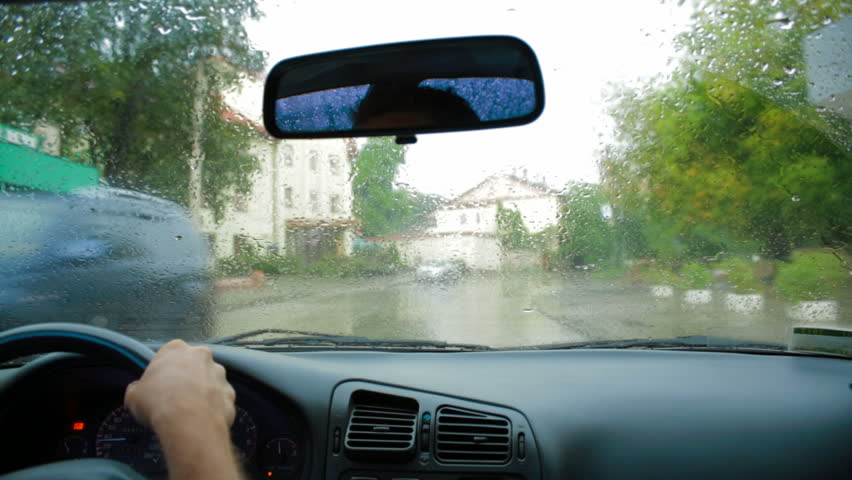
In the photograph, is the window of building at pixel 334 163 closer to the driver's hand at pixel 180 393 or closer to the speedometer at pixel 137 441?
the speedometer at pixel 137 441

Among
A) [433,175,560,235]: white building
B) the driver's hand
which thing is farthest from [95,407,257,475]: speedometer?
[433,175,560,235]: white building

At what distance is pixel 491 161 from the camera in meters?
3.86

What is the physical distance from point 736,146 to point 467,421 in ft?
8.41

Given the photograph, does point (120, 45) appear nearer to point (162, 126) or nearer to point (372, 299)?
point (162, 126)

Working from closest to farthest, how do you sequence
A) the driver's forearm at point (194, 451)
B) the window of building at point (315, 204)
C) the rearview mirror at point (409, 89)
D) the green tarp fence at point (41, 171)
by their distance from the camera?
the driver's forearm at point (194, 451)
the rearview mirror at point (409, 89)
the green tarp fence at point (41, 171)
the window of building at point (315, 204)

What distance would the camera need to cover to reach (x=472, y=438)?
8.90 feet

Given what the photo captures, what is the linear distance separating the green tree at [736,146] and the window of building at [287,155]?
2138 millimetres

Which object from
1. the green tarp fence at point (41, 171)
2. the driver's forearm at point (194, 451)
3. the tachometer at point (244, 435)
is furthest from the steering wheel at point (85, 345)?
the green tarp fence at point (41, 171)

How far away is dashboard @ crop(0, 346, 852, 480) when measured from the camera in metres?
2.64

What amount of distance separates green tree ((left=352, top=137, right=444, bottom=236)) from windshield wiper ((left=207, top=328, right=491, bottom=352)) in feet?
2.83

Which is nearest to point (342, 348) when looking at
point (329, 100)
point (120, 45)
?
point (329, 100)

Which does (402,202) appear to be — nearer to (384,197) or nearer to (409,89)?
(384,197)

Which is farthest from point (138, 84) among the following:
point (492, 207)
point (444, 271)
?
point (492, 207)

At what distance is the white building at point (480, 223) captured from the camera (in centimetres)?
390
